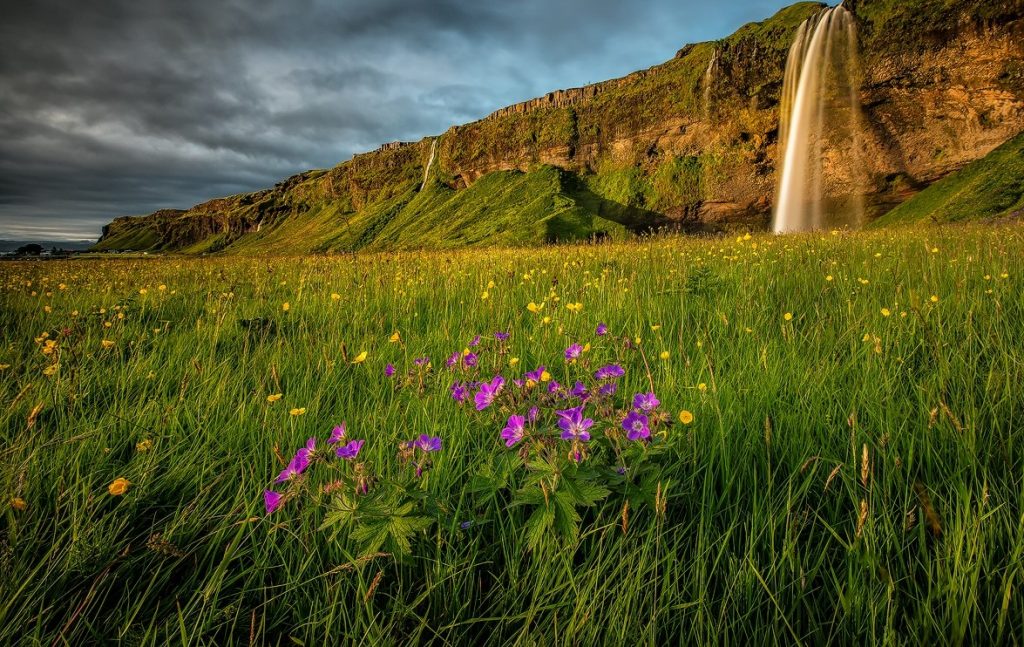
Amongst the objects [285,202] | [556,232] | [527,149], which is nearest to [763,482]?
[556,232]

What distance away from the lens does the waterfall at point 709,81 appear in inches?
1948

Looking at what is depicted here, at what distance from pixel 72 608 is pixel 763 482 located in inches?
70.6

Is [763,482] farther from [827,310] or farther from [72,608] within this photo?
[827,310]

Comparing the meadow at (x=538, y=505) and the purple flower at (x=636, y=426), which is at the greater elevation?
the purple flower at (x=636, y=426)

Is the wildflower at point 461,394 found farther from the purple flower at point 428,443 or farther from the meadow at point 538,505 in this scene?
the purple flower at point 428,443

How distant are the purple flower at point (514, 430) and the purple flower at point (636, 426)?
26 cm

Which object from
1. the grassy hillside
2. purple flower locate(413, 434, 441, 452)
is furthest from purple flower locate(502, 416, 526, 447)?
the grassy hillside

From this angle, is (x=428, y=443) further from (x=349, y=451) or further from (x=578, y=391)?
(x=578, y=391)

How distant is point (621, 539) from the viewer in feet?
3.56

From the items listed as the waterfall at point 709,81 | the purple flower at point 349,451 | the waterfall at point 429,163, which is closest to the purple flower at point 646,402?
the purple flower at point 349,451

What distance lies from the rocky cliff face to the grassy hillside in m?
3.60

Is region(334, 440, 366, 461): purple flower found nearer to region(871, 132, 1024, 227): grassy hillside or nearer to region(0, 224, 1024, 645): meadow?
region(0, 224, 1024, 645): meadow

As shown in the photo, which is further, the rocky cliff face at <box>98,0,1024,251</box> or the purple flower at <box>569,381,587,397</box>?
the rocky cliff face at <box>98,0,1024,251</box>

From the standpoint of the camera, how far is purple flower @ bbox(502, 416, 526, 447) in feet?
3.78
